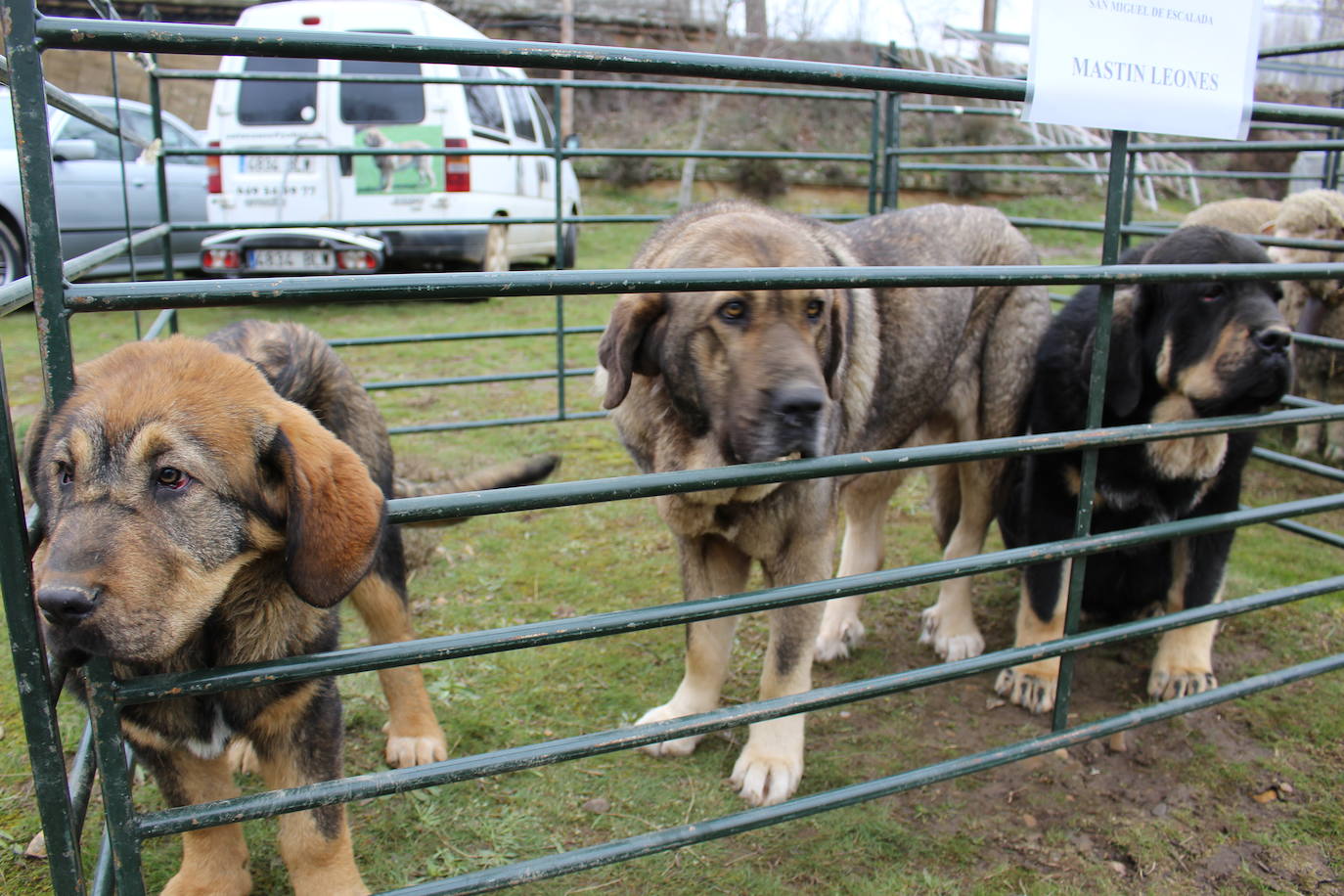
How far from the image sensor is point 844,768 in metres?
3.33

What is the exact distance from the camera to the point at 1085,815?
3.06 m

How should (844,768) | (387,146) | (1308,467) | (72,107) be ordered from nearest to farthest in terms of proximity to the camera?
(72,107), (844,768), (1308,467), (387,146)

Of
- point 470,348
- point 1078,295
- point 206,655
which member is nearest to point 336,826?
point 206,655

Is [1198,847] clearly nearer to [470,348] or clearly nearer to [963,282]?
[963,282]

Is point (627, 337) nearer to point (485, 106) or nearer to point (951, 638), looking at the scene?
point (951, 638)

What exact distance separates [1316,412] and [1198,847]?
139 centimetres

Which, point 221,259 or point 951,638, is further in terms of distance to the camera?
point 221,259

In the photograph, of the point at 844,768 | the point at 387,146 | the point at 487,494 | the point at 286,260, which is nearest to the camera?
the point at 487,494

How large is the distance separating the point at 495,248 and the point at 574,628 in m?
8.06

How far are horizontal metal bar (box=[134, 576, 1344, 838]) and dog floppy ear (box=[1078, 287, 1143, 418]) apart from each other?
2.97 feet

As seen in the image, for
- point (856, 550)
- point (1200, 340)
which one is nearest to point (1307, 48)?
point (1200, 340)

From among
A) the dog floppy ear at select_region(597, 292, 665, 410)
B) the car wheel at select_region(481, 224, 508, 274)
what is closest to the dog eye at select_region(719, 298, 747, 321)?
the dog floppy ear at select_region(597, 292, 665, 410)

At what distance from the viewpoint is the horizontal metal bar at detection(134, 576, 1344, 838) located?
6.32 ft

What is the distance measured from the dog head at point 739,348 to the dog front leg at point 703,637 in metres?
0.64
